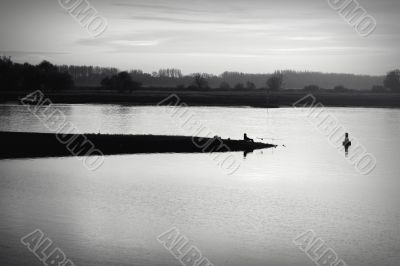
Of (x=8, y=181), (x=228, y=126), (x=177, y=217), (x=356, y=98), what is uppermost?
(x=356, y=98)

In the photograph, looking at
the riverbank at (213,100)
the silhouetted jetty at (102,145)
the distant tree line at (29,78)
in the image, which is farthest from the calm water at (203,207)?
the distant tree line at (29,78)

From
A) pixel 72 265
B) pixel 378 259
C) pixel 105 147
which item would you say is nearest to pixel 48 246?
pixel 72 265

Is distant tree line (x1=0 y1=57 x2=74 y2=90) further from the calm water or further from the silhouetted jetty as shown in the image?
the calm water

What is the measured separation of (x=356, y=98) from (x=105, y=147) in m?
154

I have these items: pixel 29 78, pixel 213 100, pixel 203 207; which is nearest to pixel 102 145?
pixel 203 207

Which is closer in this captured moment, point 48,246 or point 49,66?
point 48,246

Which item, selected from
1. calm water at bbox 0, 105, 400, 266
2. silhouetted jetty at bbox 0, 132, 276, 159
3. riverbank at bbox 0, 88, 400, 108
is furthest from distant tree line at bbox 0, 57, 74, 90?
calm water at bbox 0, 105, 400, 266

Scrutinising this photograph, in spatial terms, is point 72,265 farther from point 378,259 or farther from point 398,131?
point 398,131

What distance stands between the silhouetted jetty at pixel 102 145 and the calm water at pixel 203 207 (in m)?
2.36

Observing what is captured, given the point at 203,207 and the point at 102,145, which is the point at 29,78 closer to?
Answer: the point at 102,145

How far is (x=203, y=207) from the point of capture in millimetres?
30000

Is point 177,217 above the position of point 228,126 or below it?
below

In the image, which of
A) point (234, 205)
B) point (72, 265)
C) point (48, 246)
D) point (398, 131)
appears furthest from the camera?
point (398, 131)

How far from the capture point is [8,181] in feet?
114
